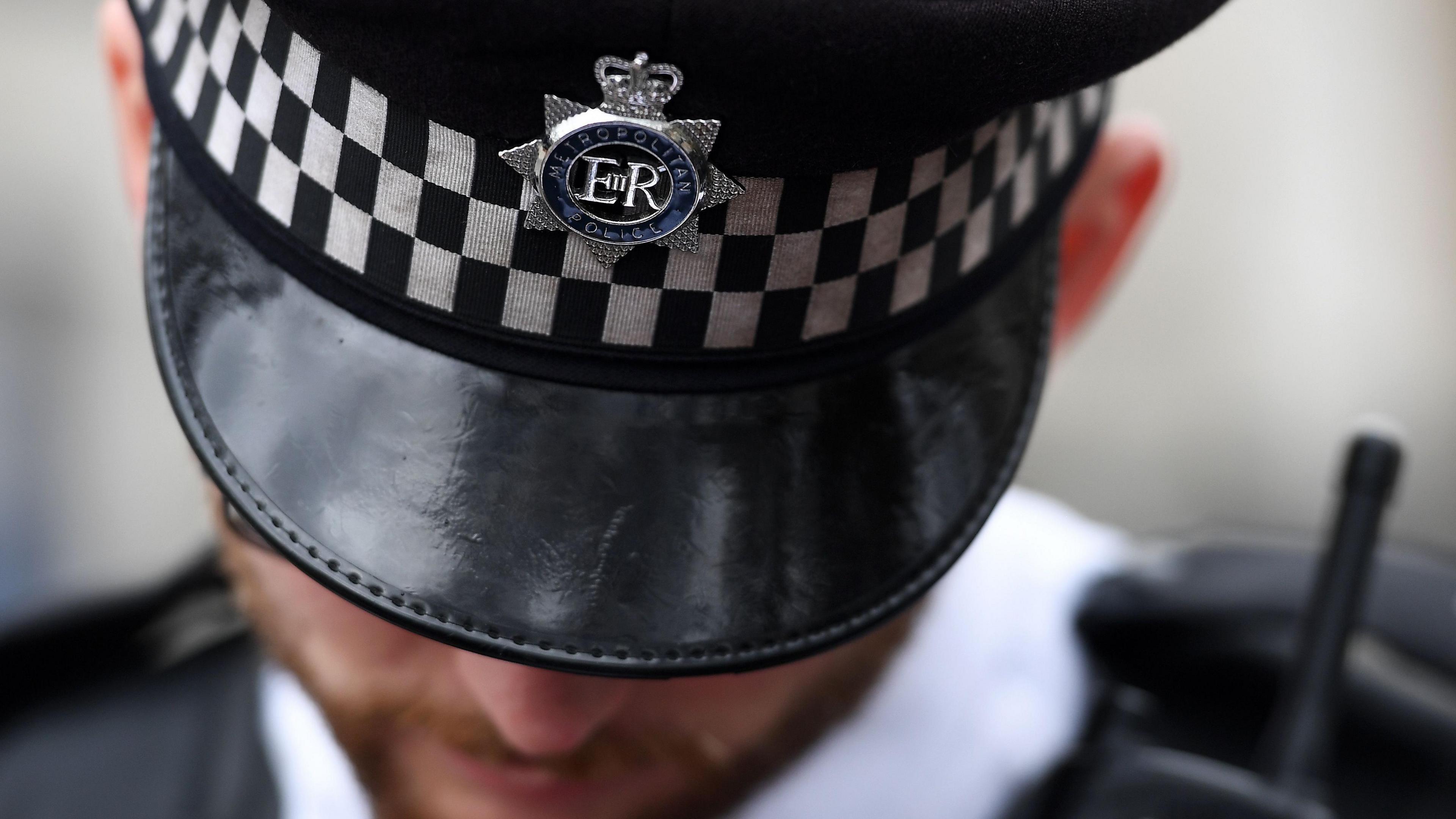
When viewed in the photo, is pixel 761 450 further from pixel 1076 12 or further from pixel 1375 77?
pixel 1375 77

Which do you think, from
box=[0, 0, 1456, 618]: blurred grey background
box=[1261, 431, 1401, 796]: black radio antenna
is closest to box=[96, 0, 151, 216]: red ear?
box=[1261, 431, 1401, 796]: black radio antenna

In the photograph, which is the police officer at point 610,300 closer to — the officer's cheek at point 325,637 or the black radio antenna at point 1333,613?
the officer's cheek at point 325,637

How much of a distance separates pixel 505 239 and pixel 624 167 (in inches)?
3.4

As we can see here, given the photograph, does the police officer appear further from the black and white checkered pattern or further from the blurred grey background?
the blurred grey background

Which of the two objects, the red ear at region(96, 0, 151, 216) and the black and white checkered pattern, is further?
the red ear at region(96, 0, 151, 216)

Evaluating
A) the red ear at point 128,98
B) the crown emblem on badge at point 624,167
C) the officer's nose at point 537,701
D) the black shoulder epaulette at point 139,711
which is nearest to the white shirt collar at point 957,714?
the black shoulder epaulette at point 139,711

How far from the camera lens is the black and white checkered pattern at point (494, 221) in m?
0.74

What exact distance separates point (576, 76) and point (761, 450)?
0.79 feet

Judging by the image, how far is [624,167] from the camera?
0.70m

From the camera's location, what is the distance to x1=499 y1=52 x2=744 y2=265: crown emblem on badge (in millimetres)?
682

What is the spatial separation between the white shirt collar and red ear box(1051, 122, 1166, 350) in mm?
202

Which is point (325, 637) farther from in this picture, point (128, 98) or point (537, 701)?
point (128, 98)

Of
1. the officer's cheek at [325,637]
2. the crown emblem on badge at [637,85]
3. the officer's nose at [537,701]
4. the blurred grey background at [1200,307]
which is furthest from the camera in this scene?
the blurred grey background at [1200,307]

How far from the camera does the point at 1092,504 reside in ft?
10.7
